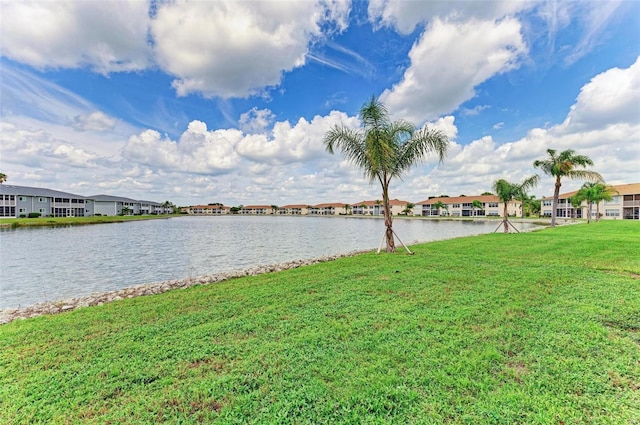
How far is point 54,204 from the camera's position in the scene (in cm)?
6069

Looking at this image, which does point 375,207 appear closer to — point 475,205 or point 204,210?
point 475,205

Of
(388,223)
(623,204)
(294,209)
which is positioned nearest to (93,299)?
(388,223)

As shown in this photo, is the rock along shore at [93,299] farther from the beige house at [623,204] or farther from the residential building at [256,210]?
the residential building at [256,210]

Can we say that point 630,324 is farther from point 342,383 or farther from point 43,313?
point 43,313

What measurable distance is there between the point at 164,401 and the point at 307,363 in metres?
1.57

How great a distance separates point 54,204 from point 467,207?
105128 millimetres

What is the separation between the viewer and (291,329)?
15.4ft

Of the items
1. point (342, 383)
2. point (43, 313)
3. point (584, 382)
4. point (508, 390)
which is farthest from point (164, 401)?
point (43, 313)

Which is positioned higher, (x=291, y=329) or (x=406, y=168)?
(x=406, y=168)

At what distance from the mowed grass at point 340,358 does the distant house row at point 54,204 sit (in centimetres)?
6664

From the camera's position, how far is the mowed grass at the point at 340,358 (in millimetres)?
2848

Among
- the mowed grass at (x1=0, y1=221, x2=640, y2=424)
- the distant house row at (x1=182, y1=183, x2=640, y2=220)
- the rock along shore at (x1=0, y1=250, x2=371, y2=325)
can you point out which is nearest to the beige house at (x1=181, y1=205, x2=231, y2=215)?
the distant house row at (x1=182, y1=183, x2=640, y2=220)

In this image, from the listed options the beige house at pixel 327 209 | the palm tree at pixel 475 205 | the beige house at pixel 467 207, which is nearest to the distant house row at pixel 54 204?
the beige house at pixel 327 209

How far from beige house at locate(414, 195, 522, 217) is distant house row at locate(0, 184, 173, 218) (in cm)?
9373
